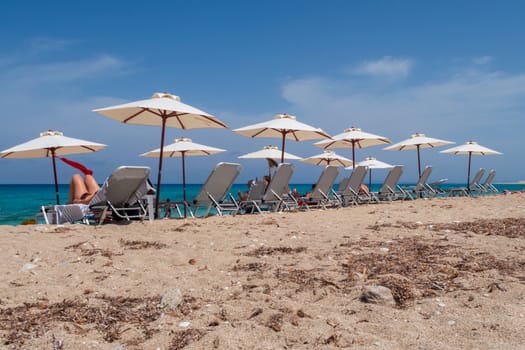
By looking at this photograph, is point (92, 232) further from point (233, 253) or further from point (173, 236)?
point (233, 253)

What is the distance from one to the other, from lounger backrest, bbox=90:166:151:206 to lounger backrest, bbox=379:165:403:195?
755 cm

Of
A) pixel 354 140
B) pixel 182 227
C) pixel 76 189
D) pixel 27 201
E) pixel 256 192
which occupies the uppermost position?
pixel 354 140

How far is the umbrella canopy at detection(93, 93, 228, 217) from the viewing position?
265 inches

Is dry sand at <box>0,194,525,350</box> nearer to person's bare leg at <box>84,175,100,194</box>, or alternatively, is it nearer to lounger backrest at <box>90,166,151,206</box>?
lounger backrest at <box>90,166,151,206</box>

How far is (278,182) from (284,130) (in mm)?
3110

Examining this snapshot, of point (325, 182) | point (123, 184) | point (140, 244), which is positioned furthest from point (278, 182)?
point (140, 244)

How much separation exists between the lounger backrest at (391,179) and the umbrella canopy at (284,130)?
2.37 meters

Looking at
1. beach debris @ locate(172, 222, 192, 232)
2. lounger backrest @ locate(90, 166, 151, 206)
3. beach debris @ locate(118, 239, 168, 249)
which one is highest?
lounger backrest @ locate(90, 166, 151, 206)

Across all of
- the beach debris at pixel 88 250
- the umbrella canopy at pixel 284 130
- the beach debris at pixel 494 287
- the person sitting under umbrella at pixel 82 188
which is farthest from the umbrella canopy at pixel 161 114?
the beach debris at pixel 494 287

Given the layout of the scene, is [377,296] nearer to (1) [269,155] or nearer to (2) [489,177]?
(1) [269,155]

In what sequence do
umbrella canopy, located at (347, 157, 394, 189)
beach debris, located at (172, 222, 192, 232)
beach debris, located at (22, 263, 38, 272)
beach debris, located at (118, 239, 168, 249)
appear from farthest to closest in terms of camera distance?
umbrella canopy, located at (347, 157, 394, 189), beach debris, located at (172, 222, 192, 232), beach debris, located at (118, 239, 168, 249), beach debris, located at (22, 263, 38, 272)

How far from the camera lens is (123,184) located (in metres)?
5.93

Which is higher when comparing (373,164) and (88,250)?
(373,164)

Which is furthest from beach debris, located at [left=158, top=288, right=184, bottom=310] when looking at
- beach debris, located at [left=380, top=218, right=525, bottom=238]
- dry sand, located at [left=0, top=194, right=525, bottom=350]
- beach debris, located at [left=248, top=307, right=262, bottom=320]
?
beach debris, located at [left=380, top=218, right=525, bottom=238]
